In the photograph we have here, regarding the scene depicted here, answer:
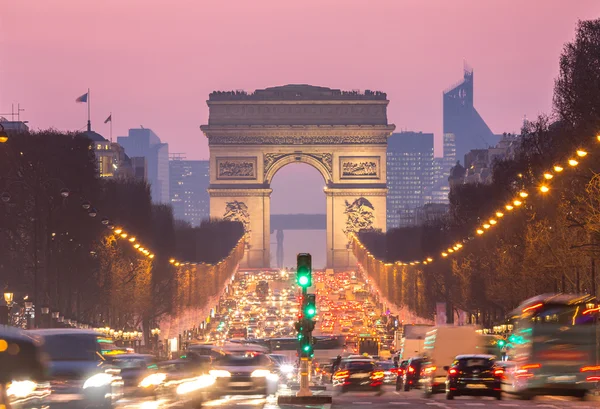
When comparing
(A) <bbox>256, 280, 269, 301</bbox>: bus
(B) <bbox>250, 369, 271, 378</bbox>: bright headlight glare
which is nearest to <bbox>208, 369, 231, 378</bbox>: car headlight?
(B) <bbox>250, 369, 271, 378</bbox>: bright headlight glare

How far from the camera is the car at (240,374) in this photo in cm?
3831

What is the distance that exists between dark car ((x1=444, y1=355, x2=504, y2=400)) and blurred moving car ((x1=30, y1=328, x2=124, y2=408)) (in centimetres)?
1209

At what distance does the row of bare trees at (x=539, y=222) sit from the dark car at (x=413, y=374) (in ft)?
20.5

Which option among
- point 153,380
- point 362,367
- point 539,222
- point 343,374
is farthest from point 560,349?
point 539,222

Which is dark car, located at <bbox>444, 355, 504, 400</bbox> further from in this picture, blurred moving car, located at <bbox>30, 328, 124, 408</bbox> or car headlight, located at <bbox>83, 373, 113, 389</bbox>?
car headlight, located at <bbox>83, 373, 113, 389</bbox>

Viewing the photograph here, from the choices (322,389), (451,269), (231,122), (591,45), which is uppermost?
(231,122)

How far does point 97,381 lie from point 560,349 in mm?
11352

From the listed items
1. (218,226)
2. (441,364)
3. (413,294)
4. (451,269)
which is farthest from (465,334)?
(218,226)

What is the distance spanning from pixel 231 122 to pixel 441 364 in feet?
490

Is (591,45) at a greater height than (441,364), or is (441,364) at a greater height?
(591,45)

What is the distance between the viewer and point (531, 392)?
125ft

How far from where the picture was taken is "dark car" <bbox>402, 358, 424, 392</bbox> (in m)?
52.2

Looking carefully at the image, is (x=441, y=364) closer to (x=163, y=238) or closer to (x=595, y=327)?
(x=595, y=327)

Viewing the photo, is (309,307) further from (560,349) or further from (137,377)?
(560,349)
